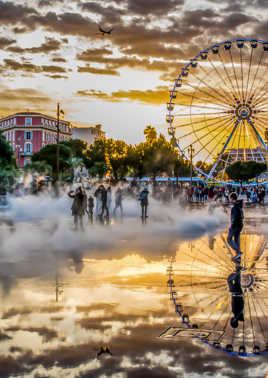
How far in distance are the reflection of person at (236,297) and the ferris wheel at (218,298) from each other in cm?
6

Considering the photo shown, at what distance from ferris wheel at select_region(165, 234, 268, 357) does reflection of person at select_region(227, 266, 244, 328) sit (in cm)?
6

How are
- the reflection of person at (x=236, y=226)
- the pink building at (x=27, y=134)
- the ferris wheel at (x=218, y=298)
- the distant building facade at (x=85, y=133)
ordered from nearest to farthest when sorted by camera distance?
the ferris wheel at (x=218, y=298) → the reflection of person at (x=236, y=226) → the pink building at (x=27, y=134) → the distant building facade at (x=85, y=133)

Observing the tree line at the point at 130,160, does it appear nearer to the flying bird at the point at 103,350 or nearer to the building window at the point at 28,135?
the building window at the point at 28,135

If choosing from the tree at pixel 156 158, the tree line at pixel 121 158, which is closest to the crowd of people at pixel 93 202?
the tree line at pixel 121 158

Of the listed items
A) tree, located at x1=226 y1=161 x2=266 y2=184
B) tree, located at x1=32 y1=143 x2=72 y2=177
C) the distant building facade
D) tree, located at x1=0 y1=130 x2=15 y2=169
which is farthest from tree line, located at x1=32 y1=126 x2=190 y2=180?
the distant building facade

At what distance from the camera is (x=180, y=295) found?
8953mm

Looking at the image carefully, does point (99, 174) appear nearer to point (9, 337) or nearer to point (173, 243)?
point (173, 243)

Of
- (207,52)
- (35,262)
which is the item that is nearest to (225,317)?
(35,262)

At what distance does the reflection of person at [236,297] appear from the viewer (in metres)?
7.39

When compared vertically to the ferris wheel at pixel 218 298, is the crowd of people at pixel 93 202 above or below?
above

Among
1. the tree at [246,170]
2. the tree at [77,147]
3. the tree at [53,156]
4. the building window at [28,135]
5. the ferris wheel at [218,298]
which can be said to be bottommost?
the ferris wheel at [218,298]

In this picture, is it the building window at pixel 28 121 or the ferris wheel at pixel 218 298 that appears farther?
the building window at pixel 28 121

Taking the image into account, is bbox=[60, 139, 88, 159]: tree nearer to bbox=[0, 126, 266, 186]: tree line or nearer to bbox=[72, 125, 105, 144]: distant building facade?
bbox=[0, 126, 266, 186]: tree line

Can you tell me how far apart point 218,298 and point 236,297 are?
28 centimetres
